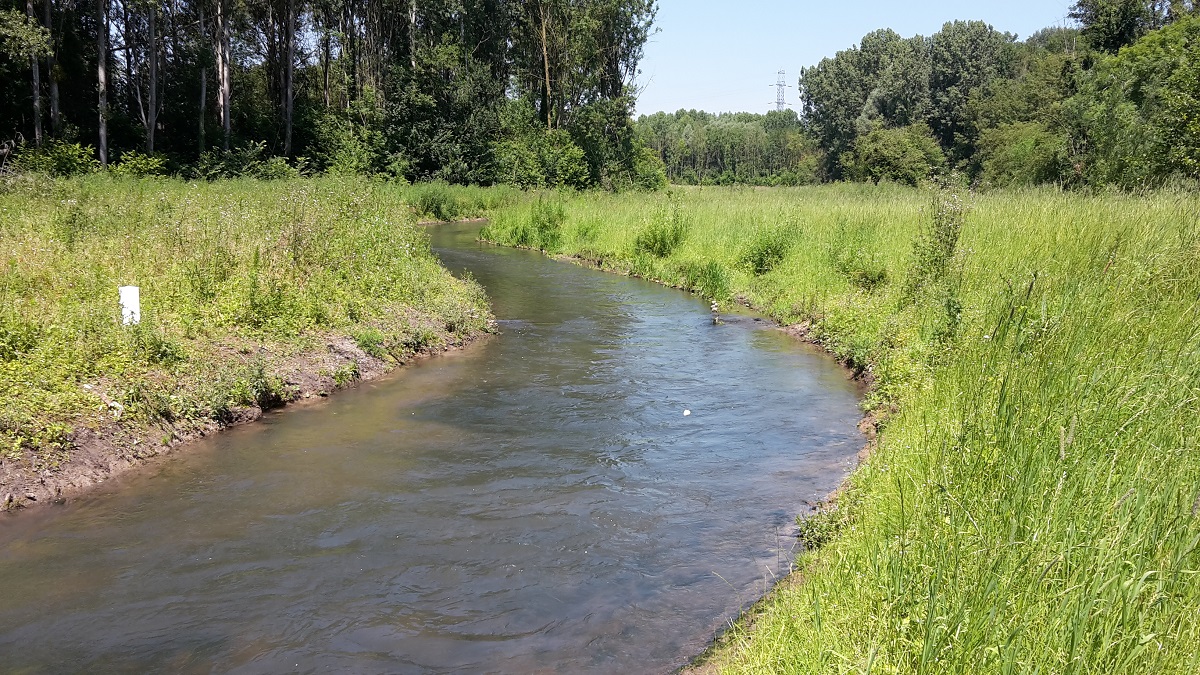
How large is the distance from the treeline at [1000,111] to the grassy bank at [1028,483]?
5742mm

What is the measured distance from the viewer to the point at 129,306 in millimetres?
8156

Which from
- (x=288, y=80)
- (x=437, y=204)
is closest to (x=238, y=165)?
(x=288, y=80)

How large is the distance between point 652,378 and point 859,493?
4.97 meters

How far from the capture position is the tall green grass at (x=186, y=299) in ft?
23.5

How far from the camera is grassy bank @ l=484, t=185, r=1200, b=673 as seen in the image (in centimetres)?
281

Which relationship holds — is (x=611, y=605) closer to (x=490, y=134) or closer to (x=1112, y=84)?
(x=1112, y=84)

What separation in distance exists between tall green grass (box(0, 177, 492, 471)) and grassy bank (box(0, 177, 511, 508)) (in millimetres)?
20

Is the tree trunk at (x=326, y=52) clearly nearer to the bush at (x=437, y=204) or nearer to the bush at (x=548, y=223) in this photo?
the bush at (x=437, y=204)

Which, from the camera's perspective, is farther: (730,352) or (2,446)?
(730,352)

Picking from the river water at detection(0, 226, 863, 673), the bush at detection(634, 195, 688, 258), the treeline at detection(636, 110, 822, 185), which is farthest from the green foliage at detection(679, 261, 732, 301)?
the treeline at detection(636, 110, 822, 185)

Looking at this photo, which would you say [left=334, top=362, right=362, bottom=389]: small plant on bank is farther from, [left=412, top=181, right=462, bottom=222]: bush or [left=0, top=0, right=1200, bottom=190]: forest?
[left=412, top=181, right=462, bottom=222]: bush

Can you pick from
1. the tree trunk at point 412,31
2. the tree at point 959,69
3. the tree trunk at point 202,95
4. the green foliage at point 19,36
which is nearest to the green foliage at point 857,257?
the green foliage at point 19,36

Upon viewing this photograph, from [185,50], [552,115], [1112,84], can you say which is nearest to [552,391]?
[1112,84]

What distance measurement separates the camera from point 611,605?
503 centimetres
